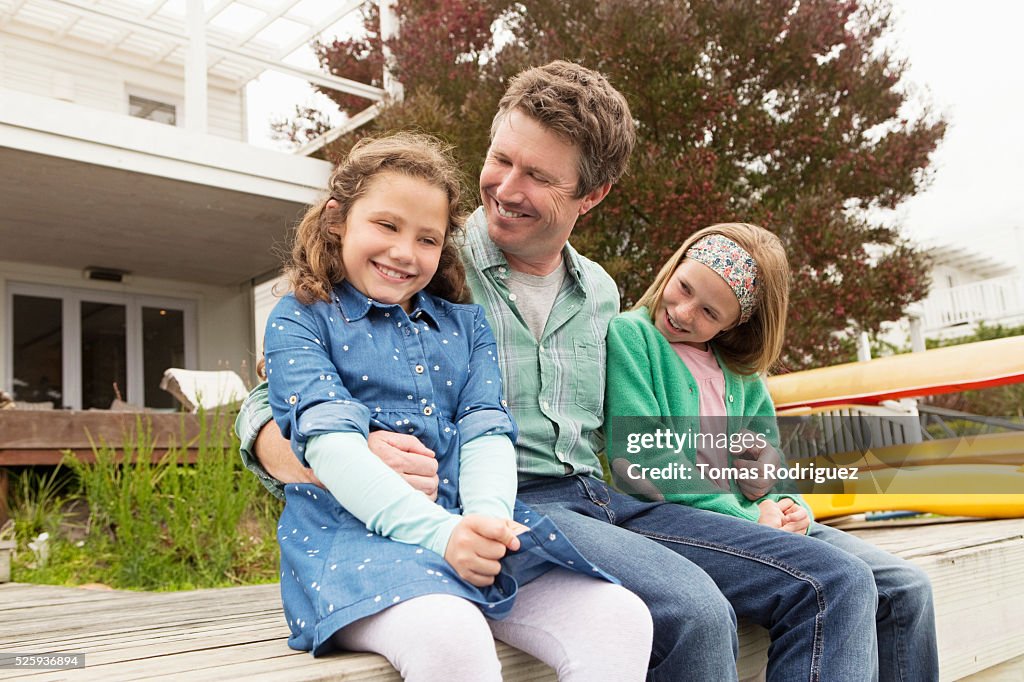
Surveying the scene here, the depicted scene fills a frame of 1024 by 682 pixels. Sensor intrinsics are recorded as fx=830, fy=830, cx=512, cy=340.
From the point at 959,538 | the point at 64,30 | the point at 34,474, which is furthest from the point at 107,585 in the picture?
the point at 64,30

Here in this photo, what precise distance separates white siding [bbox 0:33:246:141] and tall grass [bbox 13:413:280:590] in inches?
295

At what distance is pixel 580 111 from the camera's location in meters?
1.79

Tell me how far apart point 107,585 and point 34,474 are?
111 centimetres

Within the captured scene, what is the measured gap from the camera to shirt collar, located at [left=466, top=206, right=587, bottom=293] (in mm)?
1872

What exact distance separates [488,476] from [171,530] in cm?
261

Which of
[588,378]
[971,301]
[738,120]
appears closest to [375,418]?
[588,378]

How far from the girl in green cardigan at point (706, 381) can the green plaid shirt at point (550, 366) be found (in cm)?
7

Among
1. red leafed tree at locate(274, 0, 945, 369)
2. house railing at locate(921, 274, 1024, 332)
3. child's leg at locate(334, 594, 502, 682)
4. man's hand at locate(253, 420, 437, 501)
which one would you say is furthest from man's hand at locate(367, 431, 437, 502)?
house railing at locate(921, 274, 1024, 332)

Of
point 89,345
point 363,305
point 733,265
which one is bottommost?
point 363,305

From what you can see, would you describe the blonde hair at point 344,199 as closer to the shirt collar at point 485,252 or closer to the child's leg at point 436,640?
the shirt collar at point 485,252

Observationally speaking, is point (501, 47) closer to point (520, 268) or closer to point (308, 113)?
point (308, 113)

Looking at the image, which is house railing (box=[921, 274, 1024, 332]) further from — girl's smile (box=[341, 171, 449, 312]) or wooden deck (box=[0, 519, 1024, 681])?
girl's smile (box=[341, 171, 449, 312])

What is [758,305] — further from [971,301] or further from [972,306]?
[971,301]

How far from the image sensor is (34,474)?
4.36 meters
